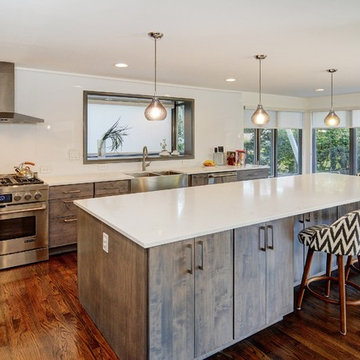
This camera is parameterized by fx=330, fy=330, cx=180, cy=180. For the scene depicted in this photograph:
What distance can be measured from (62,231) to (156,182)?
134cm

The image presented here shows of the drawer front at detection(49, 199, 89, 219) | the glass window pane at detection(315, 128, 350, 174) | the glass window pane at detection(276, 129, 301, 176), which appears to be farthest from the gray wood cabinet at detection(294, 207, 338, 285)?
the glass window pane at detection(315, 128, 350, 174)

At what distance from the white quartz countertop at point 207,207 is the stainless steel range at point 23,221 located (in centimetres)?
129

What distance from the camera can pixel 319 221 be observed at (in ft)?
10.00

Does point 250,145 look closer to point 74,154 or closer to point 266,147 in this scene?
point 266,147

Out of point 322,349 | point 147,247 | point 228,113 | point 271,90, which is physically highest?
point 271,90

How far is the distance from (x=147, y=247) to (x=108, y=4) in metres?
1.64

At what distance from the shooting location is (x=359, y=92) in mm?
6461

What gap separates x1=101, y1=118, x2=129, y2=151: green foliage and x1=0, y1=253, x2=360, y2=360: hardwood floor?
2.57 m

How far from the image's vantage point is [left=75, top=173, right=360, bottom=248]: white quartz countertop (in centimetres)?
188

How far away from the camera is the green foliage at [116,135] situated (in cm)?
507

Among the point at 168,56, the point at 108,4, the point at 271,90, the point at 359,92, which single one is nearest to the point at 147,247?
the point at 108,4

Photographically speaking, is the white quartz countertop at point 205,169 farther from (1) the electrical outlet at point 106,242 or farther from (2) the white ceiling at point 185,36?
(1) the electrical outlet at point 106,242

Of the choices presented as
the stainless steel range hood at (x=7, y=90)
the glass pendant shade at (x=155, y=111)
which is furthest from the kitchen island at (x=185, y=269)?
the stainless steel range hood at (x=7, y=90)

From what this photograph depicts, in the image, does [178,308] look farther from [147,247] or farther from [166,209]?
[166,209]
